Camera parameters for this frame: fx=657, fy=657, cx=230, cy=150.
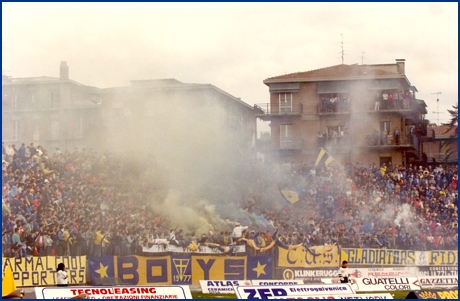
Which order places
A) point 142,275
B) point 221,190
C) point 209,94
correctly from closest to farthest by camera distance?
point 142,275
point 221,190
point 209,94

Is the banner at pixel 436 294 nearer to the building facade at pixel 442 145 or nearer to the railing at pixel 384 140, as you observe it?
the railing at pixel 384 140

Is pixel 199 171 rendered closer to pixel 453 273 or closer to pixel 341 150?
pixel 341 150

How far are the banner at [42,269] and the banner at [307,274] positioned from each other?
5.76 metres

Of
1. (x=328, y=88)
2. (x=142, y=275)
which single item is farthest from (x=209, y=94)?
(x=142, y=275)

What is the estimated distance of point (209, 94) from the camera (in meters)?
27.5

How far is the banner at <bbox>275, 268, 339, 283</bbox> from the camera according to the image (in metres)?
19.6

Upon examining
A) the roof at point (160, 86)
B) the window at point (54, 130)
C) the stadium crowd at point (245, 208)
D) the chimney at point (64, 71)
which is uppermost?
the chimney at point (64, 71)

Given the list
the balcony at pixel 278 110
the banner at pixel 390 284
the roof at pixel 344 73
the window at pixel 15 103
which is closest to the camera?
the banner at pixel 390 284

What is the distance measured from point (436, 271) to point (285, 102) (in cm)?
1179

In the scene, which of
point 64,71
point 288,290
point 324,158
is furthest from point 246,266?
point 64,71

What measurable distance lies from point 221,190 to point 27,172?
7510 mm

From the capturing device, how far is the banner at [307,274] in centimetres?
1961

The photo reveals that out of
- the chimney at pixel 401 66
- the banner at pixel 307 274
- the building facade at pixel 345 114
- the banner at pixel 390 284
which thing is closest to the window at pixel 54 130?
the building facade at pixel 345 114

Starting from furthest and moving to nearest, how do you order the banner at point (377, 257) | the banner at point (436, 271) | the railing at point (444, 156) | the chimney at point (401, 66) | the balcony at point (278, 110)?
the railing at point (444, 156), the chimney at point (401, 66), the balcony at point (278, 110), the banner at point (377, 257), the banner at point (436, 271)
